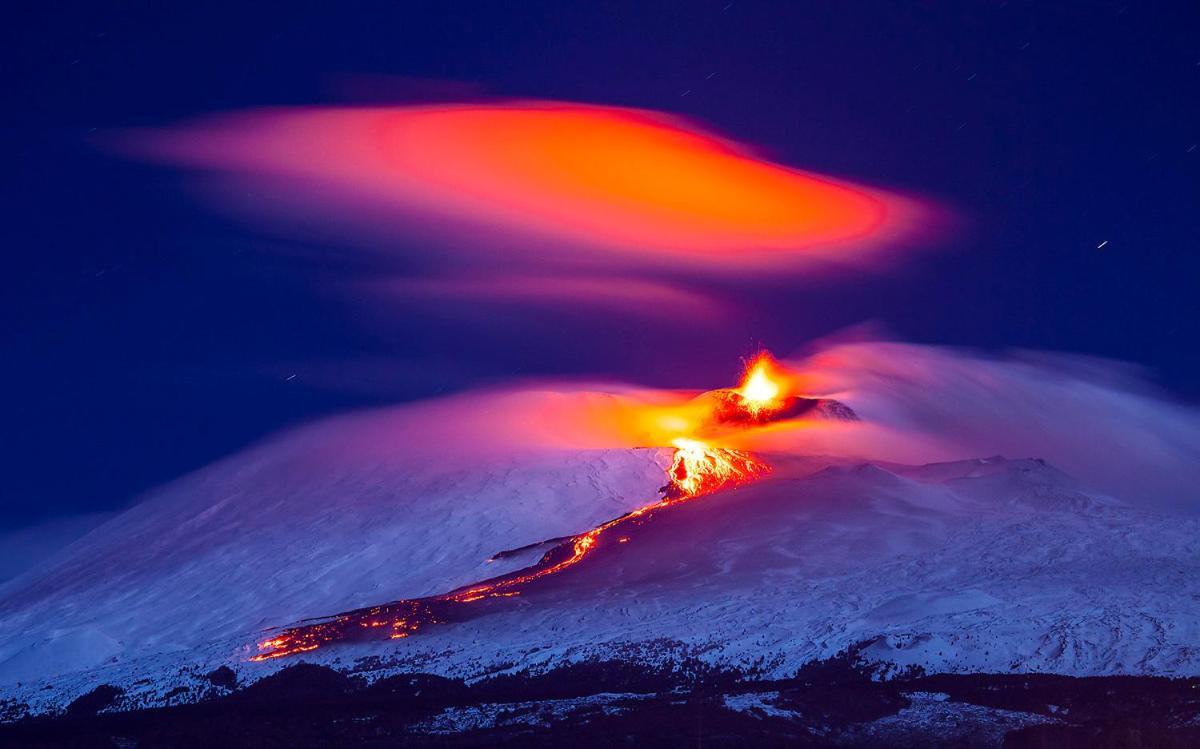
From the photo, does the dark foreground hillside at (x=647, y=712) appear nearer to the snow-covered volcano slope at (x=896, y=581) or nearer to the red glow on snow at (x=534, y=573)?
the snow-covered volcano slope at (x=896, y=581)

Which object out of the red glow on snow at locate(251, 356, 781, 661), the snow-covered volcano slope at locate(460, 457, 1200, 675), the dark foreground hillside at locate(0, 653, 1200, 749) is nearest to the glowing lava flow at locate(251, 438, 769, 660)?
the red glow on snow at locate(251, 356, 781, 661)

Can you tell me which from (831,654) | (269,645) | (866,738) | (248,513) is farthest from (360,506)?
(866,738)

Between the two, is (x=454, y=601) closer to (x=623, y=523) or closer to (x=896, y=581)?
(x=623, y=523)

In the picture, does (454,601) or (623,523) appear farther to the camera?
(623,523)

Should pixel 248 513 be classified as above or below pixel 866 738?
above

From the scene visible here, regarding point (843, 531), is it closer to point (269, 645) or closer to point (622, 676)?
point (622, 676)

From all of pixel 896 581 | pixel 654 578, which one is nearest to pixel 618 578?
pixel 654 578
